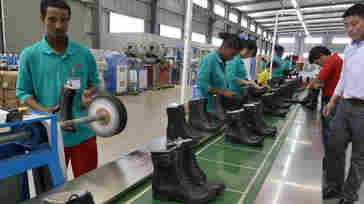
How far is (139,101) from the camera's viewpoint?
709 cm

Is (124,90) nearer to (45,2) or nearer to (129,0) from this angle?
(129,0)

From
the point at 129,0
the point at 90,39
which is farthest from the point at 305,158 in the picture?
the point at 129,0

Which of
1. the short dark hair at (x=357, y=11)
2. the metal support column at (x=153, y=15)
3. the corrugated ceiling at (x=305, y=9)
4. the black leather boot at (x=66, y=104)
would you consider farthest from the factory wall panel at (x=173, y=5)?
the black leather boot at (x=66, y=104)

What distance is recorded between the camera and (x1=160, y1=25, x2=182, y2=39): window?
1267cm

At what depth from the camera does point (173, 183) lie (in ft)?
3.36

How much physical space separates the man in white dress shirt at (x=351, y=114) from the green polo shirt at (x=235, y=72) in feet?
4.08

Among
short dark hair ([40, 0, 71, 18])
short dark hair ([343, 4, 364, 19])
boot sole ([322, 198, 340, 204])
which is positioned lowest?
boot sole ([322, 198, 340, 204])

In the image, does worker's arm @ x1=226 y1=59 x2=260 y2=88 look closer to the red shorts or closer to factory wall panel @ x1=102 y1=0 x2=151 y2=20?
the red shorts

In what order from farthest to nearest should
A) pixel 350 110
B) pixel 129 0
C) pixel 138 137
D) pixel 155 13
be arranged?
pixel 155 13 < pixel 129 0 < pixel 138 137 < pixel 350 110

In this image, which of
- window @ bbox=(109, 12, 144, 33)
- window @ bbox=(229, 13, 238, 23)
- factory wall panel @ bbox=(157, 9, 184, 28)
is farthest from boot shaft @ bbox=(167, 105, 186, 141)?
window @ bbox=(229, 13, 238, 23)

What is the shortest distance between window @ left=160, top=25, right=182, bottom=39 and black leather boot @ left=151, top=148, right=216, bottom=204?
1218 centimetres

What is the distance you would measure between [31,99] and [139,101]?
5.87 meters

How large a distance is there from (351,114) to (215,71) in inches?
45.8

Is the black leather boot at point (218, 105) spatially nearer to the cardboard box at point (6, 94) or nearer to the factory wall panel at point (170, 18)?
the cardboard box at point (6, 94)
